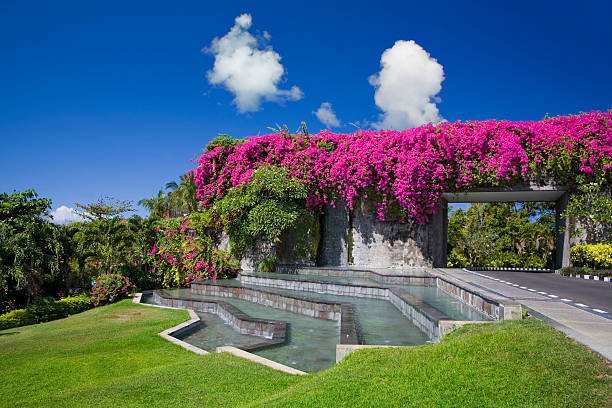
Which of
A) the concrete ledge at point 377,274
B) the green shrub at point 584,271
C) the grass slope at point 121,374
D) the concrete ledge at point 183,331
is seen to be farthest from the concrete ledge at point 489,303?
the green shrub at point 584,271

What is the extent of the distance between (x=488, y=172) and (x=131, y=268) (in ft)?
43.8

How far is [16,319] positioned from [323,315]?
8079mm

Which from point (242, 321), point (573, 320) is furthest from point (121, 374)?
point (573, 320)

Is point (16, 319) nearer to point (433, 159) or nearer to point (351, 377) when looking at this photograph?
point (351, 377)

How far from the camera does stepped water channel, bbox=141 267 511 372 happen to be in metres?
6.27

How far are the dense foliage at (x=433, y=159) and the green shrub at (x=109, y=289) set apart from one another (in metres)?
5.66

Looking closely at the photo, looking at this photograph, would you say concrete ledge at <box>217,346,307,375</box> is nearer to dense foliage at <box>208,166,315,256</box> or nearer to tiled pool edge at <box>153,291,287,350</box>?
tiled pool edge at <box>153,291,287,350</box>

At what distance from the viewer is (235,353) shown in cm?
580

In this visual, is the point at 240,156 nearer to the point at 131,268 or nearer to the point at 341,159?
the point at 341,159

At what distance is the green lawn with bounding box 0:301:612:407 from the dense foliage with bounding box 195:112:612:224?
1054cm

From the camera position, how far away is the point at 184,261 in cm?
1548

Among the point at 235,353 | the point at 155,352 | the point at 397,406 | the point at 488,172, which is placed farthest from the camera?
the point at 488,172

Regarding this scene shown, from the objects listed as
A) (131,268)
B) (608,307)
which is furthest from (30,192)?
(608,307)

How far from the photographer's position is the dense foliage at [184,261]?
15422mm
